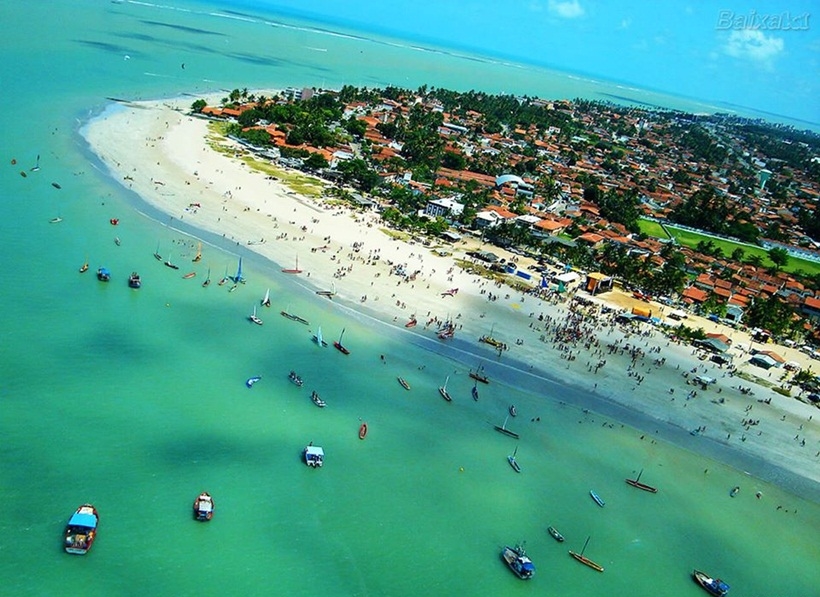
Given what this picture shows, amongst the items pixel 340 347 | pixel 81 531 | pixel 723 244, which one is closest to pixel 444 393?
pixel 340 347

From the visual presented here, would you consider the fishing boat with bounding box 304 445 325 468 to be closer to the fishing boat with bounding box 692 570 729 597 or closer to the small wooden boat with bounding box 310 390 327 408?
the small wooden boat with bounding box 310 390 327 408

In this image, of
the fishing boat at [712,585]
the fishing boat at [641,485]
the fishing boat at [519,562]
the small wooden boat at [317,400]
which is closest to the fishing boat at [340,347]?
the small wooden boat at [317,400]

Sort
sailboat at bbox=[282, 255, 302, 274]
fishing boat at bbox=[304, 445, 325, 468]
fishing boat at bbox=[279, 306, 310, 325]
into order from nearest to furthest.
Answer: fishing boat at bbox=[304, 445, 325, 468] → fishing boat at bbox=[279, 306, 310, 325] → sailboat at bbox=[282, 255, 302, 274]

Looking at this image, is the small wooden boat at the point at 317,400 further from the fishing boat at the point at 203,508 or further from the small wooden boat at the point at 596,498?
the small wooden boat at the point at 596,498

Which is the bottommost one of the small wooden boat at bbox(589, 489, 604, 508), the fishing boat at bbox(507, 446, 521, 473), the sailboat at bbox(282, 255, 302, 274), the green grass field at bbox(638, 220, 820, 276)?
the small wooden boat at bbox(589, 489, 604, 508)

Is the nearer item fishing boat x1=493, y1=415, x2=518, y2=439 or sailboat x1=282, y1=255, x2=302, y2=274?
fishing boat x1=493, y1=415, x2=518, y2=439

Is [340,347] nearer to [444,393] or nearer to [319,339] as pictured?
[319,339]

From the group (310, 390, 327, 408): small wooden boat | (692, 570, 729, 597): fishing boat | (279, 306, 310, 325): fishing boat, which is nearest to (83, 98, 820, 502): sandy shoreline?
(279, 306, 310, 325): fishing boat
